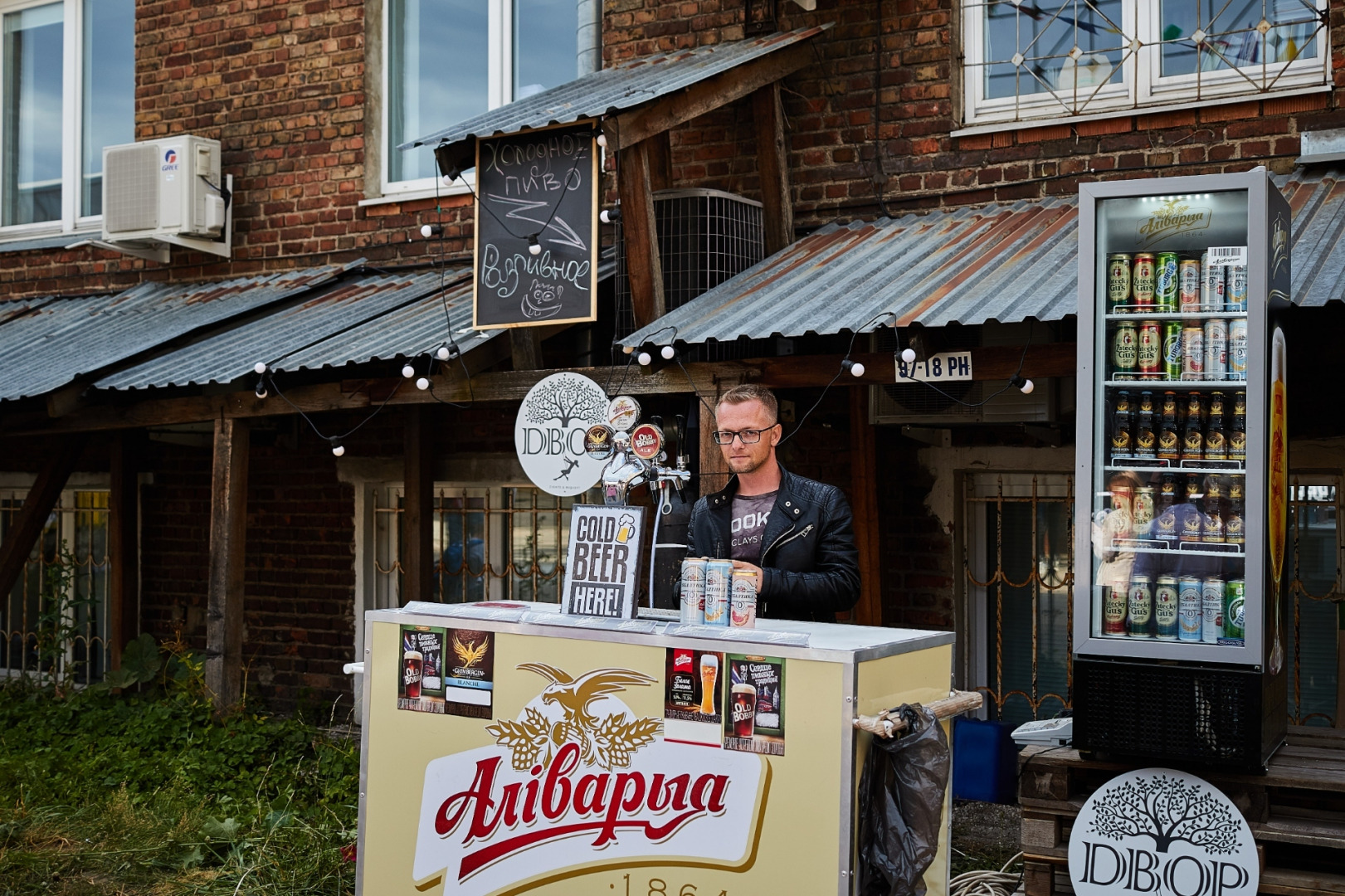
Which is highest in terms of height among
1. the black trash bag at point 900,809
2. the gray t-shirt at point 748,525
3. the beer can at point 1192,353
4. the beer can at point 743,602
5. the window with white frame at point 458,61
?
the window with white frame at point 458,61

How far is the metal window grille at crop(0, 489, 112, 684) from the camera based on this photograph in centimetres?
1078

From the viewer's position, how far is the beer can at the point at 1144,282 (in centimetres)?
491

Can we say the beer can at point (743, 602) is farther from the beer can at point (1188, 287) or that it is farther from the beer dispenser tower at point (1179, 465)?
the beer can at point (1188, 287)

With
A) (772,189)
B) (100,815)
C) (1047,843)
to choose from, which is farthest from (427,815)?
(772,189)

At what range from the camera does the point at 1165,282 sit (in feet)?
16.0

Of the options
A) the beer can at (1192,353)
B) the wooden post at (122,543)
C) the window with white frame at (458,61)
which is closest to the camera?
the beer can at (1192,353)

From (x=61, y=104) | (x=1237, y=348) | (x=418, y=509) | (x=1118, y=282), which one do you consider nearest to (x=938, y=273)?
(x=1118, y=282)

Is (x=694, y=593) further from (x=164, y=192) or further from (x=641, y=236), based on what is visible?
(x=164, y=192)

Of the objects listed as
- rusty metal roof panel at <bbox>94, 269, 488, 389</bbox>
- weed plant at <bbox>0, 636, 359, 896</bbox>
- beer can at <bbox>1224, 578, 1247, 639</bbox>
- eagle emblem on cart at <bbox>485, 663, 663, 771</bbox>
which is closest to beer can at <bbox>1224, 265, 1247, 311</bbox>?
beer can at <bbox>1224, 578, 1247, 639</bbox>

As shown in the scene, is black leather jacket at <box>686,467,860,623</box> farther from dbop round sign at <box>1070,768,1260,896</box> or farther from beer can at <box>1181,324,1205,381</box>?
beer can at <box>1181,324,1205,381</box>

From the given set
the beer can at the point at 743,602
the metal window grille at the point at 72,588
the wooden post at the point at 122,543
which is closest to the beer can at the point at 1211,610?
the beer can at the point at 743,602

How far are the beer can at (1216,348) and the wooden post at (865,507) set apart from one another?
256 centimetres

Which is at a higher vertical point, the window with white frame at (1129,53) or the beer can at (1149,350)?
the window with white frame at (1129,53)

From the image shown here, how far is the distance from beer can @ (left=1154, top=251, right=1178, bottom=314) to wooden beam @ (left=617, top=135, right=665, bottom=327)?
266 cm
